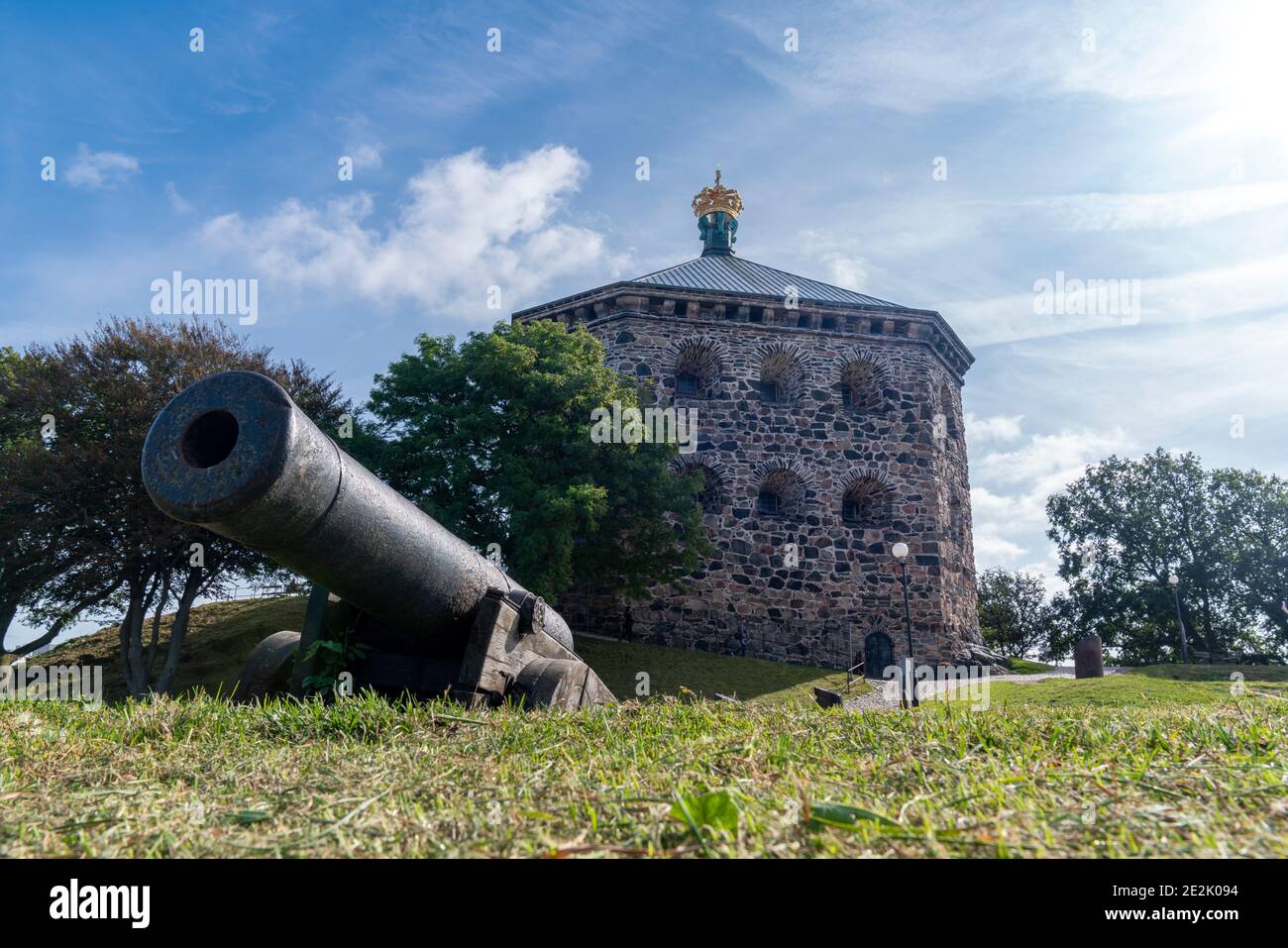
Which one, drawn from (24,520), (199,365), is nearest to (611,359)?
(199,365)

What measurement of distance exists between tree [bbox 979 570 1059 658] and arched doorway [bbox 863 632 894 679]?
14200 millimetres

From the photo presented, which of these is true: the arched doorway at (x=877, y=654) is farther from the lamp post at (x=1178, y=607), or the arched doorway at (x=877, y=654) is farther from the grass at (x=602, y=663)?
the lamp post at (x=1178, y=607)

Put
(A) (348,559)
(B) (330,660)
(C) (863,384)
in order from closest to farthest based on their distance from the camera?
(A) (348,559) < (B) (330,660) < (C) (863,384)

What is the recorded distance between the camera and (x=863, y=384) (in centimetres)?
2369

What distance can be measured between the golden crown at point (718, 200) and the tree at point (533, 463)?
14564 mm

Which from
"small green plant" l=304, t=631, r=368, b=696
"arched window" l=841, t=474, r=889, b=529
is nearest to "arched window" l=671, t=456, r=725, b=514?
"arched window" l=841, t=474, r=889, b=529

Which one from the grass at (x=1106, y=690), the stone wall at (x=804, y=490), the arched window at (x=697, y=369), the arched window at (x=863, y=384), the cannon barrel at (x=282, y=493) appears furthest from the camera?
the arched window at (x=863, y=384)

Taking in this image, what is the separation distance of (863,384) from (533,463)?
11.9m

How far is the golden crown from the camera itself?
30.2 m

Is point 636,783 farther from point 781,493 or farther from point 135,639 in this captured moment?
point 781,493

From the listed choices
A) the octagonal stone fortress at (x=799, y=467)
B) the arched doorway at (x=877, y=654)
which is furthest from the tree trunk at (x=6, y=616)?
the arched doorway at (x=877, y=654)

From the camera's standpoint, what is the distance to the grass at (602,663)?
15547 mm

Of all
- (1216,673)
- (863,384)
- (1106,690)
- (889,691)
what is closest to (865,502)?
(863,384)

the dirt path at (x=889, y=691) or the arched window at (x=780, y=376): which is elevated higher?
the arched window at (x=780, y=376)
